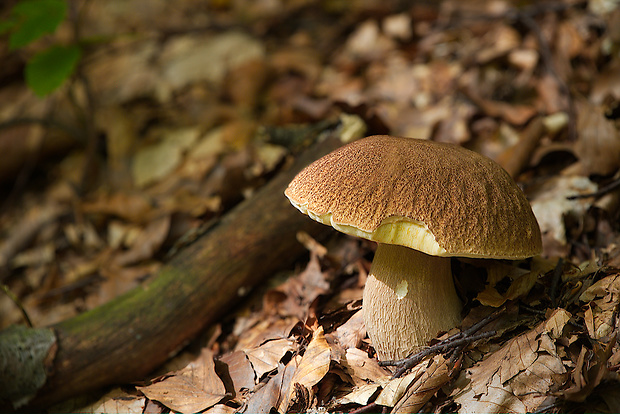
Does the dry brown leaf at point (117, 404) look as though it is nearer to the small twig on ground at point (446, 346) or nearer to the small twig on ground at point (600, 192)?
the small twig on ground at point (446, 346)

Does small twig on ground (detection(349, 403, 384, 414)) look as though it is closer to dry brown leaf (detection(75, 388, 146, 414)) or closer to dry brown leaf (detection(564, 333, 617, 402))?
dry brown leaf (detection(564, 333, 617, 402))

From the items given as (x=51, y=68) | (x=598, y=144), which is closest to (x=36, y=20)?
(x=51, y=68)

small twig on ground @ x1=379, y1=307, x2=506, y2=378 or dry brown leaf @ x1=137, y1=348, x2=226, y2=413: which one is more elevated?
small twig on ground @ x1=379, y1=307, x2=506, y2=378

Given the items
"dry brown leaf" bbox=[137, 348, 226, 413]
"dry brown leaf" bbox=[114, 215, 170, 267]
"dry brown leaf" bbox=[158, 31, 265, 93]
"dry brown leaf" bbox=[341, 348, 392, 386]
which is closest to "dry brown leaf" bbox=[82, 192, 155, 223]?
"dry brown leaf" bbox=[114, 215, 170, 267]

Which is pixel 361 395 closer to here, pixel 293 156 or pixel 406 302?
pixel 406 302

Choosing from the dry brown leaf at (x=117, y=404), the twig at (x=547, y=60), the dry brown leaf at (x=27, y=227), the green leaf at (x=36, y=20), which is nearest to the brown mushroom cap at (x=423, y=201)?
the dry brown leaf at (x=117, y=404)

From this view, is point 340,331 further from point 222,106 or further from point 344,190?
point 222,106

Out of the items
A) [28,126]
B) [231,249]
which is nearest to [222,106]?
[28,126]
